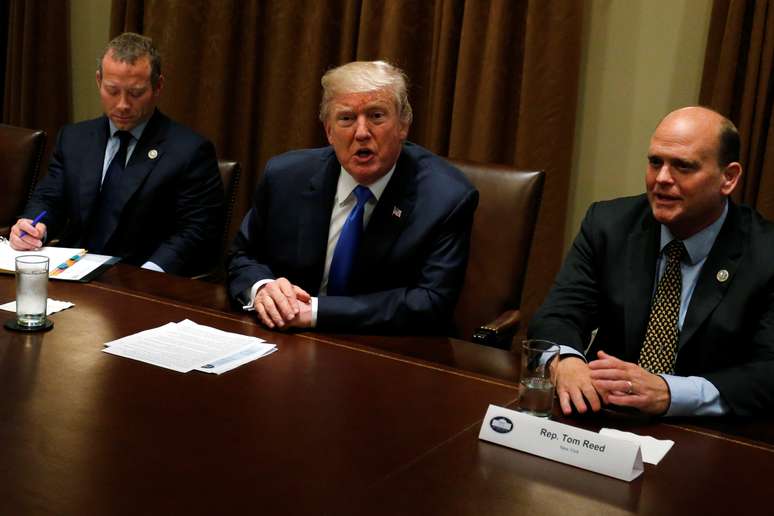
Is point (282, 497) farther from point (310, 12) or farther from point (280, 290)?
point (310, 12)

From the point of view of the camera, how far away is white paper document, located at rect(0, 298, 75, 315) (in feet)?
7.07

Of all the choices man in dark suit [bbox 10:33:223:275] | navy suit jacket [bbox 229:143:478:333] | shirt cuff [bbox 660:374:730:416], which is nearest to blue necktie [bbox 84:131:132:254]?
man in dark suit [bbox 10:33:223:275]

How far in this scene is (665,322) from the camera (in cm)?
223

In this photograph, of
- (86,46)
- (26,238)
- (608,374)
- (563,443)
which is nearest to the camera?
(563,443)

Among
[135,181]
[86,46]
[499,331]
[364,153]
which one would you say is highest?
[86,46]

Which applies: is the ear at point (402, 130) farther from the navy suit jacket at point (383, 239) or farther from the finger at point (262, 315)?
the finger at point (262, 315)

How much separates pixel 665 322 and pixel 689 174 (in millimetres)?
369

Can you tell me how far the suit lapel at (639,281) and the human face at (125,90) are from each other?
1918mm

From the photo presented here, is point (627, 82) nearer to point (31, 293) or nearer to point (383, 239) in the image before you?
point (383, 239)

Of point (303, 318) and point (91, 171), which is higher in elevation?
point (91, 171)

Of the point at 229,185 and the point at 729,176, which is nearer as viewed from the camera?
the point at 729,176

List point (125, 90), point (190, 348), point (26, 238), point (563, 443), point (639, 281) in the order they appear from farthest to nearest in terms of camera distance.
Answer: point (125, 90)
point (26, 238)
point (639, 281)
point (190, 348)
point (563, 443)

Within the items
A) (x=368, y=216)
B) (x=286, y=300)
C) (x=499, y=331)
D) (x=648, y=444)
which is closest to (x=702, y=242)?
(x=499, y=331)

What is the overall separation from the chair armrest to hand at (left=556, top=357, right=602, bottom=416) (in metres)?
0.63
